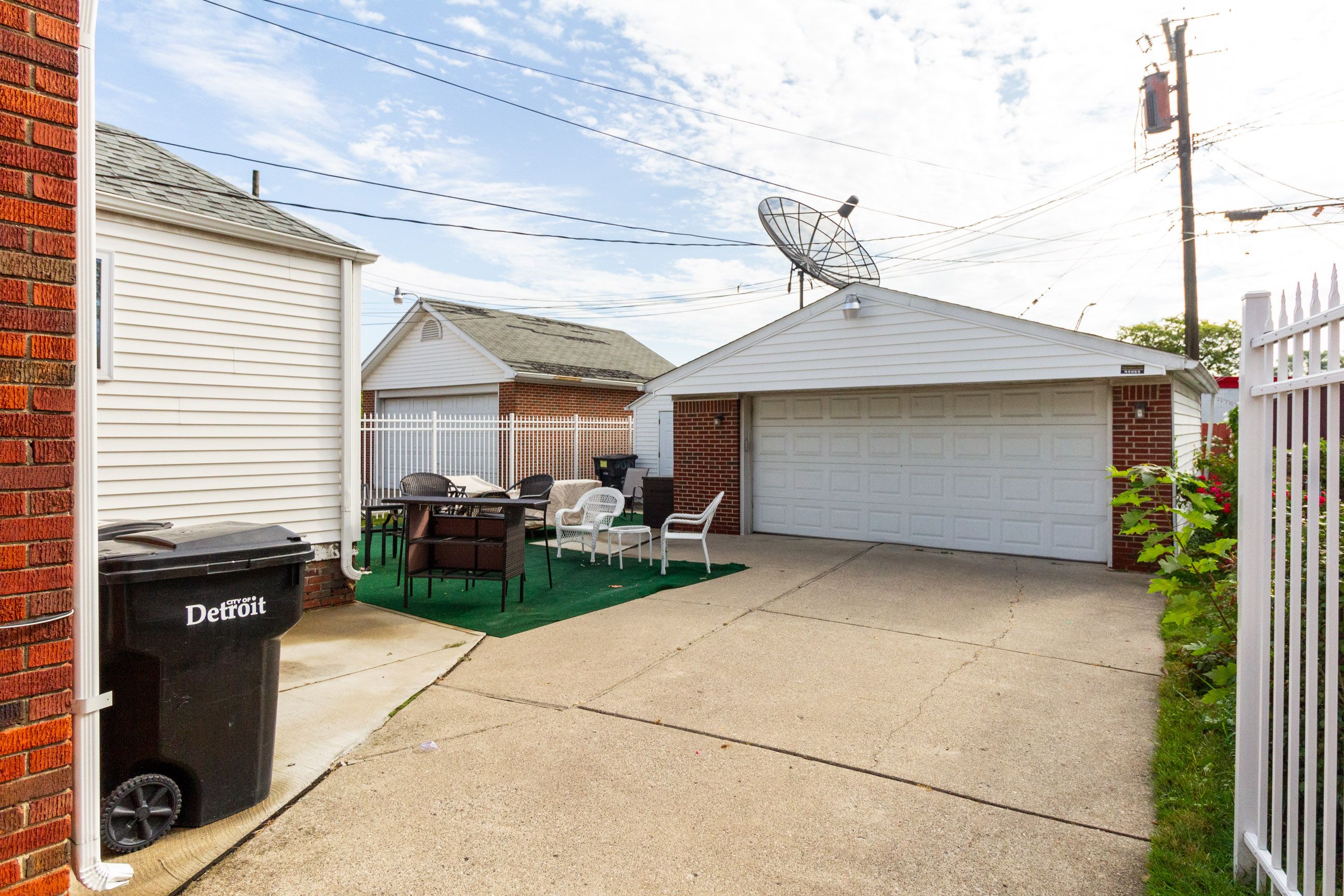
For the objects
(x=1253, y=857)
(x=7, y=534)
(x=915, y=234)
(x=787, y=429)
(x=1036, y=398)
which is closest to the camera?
(x=7, y=534)

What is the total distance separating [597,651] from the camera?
554 cm

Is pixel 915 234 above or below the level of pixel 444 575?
above

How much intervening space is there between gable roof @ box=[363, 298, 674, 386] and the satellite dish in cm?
722

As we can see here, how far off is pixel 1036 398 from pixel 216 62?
1145 centimetres

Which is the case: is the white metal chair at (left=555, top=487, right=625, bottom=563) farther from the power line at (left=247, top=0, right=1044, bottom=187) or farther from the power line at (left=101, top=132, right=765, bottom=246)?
the power line at (left=247, top=0, right=1044, bottom=187)

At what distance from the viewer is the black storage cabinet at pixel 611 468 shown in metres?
16.9

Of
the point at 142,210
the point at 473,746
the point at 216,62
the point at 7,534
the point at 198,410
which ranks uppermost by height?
the point at 216,62

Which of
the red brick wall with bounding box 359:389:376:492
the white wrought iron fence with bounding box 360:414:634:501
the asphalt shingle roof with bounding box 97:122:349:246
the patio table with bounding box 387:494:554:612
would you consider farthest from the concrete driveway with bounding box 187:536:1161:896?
the red brick wall with bounding box 359:389:376:492

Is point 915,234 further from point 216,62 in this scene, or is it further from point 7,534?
point 7,534

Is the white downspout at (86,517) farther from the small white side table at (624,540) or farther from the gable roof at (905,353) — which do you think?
the gable roof at (905,353)

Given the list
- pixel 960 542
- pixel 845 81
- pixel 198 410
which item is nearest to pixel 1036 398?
pixel 960 542

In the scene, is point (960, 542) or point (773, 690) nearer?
point (773, 690)

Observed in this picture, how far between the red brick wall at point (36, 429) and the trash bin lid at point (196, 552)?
0.69 m

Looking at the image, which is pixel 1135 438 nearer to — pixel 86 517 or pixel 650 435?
pixel 86 517
